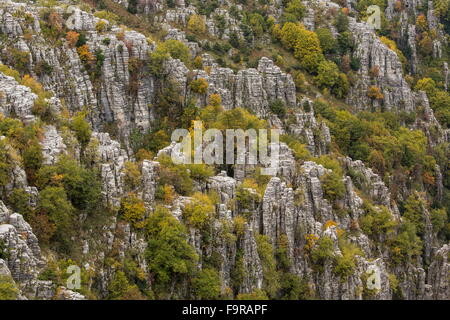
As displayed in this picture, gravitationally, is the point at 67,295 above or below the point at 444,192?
→ above

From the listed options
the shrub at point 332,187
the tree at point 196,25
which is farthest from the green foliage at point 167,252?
the tree at point 196,25

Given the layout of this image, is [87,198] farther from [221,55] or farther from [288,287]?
[221,55]

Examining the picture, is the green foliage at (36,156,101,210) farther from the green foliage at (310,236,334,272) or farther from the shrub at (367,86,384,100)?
the shrub at (367,86,384,100)

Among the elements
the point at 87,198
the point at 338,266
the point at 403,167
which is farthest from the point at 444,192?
the point at 87,198

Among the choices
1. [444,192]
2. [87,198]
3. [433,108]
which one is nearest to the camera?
[87,198]

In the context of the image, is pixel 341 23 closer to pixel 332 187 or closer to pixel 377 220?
pixel 377 220

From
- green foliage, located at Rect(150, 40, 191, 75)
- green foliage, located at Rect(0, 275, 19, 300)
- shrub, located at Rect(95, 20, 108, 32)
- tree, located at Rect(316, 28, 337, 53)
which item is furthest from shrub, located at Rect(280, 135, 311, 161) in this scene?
green foliage, located at Rect(0, 275, 19, 300)
